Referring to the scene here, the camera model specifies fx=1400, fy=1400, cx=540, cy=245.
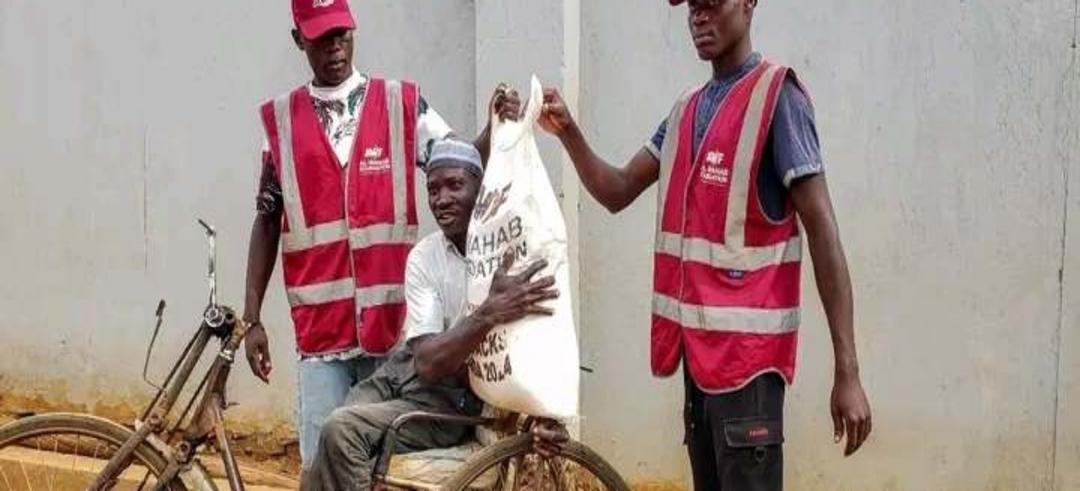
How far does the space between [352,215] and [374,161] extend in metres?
0.16

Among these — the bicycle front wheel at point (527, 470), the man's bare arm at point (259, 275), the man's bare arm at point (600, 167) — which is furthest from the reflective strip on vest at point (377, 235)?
the bicycle front wheel at point (527, 470)

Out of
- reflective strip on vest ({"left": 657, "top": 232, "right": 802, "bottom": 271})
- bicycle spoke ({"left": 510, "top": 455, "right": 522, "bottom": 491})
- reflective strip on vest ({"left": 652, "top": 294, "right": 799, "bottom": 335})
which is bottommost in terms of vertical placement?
bicycle spoke ({"left": 510, "top": 455, "right": 522, "bottom": 491})

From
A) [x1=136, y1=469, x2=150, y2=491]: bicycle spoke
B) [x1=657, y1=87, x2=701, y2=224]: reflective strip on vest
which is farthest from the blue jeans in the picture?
[x1=657, y1=87, x2=701, y2=224]: reflective strip on vest

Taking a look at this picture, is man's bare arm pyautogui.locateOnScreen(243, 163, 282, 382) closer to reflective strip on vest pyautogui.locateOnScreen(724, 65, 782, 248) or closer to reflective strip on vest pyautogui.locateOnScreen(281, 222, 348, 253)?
reflective strip on vest pyautogui.locateOnScreen(281, 222, 348, 253)

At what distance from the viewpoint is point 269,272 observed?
398 centimetres

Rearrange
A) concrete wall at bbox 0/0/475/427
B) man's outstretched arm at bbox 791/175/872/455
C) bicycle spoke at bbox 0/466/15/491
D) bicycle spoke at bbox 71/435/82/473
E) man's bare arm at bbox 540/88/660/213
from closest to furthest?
man's outstretched arm at bbox 791/175/872/455 → man's bare arm at bbox 540/88/660/213 → bicycle spoke at bbox 71/435/82/473 → bicycle spoke at bbox 0/466/15/491 → concrete wall at bbox 0/0/475/427

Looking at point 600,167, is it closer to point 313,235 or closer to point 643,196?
point 313,235

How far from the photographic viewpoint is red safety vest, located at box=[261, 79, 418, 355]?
3756 mm

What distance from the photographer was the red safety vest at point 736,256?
2.99 meters

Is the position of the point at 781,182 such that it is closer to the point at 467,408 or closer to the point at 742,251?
the point at 742,251

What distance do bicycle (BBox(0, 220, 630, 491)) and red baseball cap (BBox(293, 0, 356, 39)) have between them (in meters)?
0.65

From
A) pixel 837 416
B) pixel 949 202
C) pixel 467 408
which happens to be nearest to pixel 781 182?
pixel 837 416

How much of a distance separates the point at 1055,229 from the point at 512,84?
6.01 ft

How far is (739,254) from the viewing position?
9.90ft
